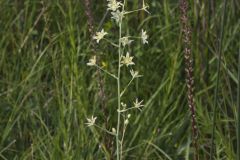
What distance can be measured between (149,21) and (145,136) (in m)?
1.04

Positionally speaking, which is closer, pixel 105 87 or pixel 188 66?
pixel 188 66

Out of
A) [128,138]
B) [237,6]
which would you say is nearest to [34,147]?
[128,138]

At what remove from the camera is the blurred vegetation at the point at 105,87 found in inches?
116

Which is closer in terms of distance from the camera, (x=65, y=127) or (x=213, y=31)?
(x=65, y=127)

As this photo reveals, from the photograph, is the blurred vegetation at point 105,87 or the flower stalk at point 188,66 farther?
the blurred vegetation at point 105,87

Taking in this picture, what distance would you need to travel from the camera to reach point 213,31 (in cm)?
377

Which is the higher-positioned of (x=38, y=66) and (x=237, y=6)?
(x=237, y=6)

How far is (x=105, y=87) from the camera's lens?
3436 millimetres

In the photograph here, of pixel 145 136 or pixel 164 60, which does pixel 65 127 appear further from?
pixel 164 60

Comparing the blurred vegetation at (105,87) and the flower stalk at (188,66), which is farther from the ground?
the flower stalk at (188,66)

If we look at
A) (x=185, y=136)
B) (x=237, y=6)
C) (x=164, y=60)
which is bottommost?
(x=185, y=136)

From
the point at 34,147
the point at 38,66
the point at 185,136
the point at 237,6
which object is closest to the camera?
the point at 34,147

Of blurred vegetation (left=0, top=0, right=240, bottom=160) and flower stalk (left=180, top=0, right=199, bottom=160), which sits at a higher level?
flower stalk (left=180, top=0, right=199, bottom=160)

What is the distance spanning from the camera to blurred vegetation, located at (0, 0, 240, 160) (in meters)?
2.95
